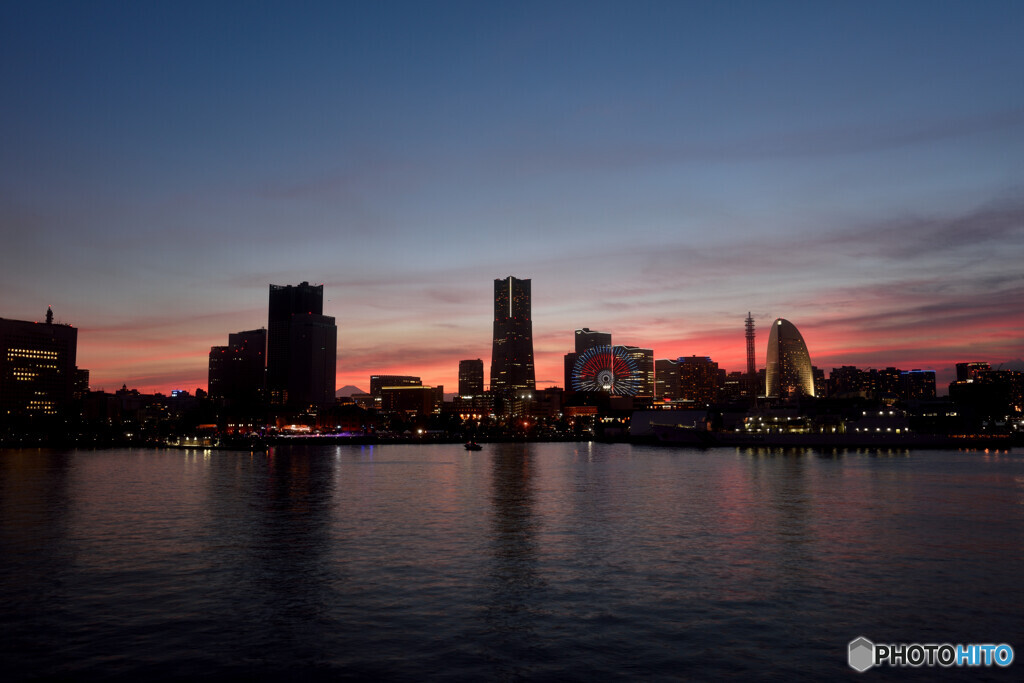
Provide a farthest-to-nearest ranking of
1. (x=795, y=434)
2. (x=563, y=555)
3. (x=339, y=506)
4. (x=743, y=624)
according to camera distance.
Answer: (x=795, y=434), (x=339, y=506), (x=563, y=555), (x=743, y=624)

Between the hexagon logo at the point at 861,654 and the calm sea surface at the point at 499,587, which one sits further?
the calm sea surface at the point at 499,587

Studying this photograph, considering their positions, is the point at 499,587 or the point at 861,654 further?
the point at 499,587

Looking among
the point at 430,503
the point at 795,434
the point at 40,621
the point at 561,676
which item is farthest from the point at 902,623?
the point at 795,434

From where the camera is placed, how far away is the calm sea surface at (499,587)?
840 inches

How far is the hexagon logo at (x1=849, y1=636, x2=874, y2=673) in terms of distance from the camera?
20.9 m

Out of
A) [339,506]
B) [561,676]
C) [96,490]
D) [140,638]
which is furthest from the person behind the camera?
[96,490]

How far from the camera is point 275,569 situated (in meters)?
33.7

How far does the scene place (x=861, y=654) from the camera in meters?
21.7

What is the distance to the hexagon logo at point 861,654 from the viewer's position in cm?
2088

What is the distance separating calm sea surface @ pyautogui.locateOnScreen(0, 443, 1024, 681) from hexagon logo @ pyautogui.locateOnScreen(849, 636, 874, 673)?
483 mm

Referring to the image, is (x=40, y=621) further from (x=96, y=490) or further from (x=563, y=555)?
(x=96, y=490)

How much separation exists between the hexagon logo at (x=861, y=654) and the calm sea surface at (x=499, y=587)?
19.0 inches

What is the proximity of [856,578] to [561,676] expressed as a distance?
1803cm

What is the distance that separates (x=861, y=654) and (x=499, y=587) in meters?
13.7
